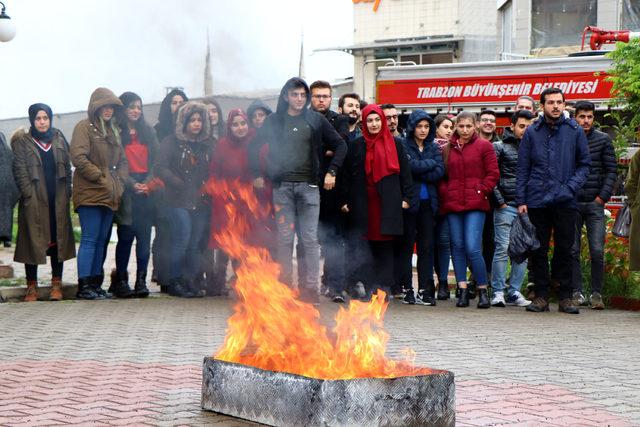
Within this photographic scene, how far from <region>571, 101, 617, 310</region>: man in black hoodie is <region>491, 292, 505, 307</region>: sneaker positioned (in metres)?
0.79

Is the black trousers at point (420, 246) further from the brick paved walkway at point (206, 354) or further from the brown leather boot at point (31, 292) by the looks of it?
the brown leather boot at point (31, 292)

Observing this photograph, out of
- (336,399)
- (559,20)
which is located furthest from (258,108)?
(559,20)

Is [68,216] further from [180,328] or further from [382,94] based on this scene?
[382,94]

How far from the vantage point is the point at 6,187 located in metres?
12.0

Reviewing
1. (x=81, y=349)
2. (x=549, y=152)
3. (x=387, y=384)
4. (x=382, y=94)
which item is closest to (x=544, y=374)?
(x=387, y=384)

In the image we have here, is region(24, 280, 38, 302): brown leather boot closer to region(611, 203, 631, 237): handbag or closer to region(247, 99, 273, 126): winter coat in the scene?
region(247, 99, 273, 126): winter coat

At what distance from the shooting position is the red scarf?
11773 mm

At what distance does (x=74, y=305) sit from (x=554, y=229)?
16.7 ft

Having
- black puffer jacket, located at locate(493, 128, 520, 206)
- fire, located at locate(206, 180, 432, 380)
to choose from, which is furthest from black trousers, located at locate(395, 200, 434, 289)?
fire, located at locate(206, 180, 432, 380)

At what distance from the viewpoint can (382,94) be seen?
69.8 ft

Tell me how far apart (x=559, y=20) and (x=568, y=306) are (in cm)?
2486

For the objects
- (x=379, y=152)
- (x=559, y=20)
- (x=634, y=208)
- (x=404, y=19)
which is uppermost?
(x=404, y=19)

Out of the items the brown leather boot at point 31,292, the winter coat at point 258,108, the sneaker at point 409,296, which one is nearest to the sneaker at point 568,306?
the sneaker at point 409,296

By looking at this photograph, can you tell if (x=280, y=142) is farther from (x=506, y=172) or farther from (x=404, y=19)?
(x=404, y=19)
